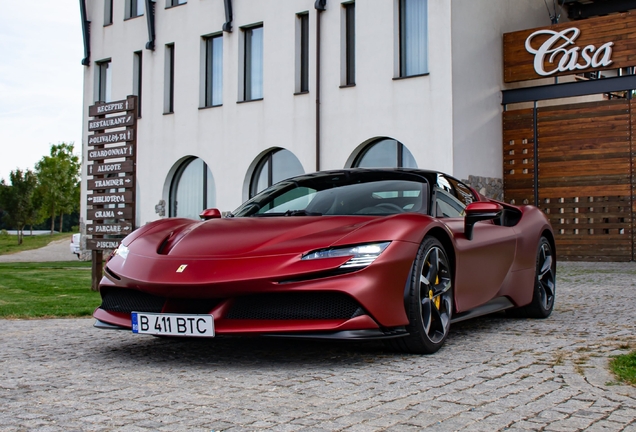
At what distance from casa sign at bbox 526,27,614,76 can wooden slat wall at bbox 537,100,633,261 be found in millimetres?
923

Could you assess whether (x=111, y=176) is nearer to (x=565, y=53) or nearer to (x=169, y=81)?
(x=565, y=53)

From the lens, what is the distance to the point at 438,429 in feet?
9.68

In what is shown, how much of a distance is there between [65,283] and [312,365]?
9.26 metres

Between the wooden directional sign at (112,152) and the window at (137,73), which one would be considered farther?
the window at (137,73)

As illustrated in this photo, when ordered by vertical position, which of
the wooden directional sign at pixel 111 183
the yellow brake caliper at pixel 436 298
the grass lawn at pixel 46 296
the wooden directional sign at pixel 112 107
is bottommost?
the grass lawn at pixel 46 296

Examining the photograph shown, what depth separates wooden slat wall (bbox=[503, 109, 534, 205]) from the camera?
17.5 m

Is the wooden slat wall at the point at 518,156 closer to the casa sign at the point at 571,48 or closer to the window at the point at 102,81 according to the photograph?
the casa sign at the point at 571,48

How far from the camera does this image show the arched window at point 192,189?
21594 millimetres

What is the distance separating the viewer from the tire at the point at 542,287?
6523 millimetres

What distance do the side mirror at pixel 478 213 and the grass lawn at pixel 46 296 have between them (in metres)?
4.22

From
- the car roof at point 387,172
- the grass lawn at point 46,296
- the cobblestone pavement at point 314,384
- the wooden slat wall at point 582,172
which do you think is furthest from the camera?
the wooden slat wall at point 582,172

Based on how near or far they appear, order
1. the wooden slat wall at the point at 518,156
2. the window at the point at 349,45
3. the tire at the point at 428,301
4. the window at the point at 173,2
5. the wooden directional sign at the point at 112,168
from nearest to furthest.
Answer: the tire at the point at 428,301
the wooden directional sign at the point at 112,168
the wooden slat wall at the point at 518,156
the window at the point at 349,45
the window at the point at 173,2

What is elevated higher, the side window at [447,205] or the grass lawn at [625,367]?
the side window at [447,205]

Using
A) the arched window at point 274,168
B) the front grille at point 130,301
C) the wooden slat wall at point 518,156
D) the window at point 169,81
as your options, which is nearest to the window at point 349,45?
the arched window at point 274,168
